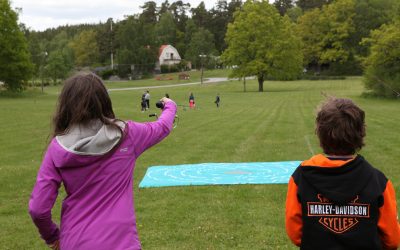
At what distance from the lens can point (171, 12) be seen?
411ft

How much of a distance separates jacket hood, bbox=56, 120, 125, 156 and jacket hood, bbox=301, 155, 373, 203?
117 cm

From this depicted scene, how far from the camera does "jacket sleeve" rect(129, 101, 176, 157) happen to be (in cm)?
288

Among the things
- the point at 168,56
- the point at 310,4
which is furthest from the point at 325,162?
the point at 310,4

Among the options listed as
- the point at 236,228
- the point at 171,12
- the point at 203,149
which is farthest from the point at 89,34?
the point at 236,228

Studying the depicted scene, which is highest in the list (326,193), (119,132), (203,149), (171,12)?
(171,12)

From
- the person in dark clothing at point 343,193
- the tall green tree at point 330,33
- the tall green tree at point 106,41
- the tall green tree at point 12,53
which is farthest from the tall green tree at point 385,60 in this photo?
the tall green tree at point 106,41

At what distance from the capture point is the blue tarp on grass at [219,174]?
29.7ft

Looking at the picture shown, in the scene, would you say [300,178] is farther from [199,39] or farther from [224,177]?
[199,39]

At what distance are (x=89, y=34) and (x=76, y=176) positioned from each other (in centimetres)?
10941

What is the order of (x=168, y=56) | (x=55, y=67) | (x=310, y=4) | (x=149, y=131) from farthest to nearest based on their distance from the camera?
(x=168, y=56) → (x=310, y=4) → (x=55, y=67) → (x=149, y=131)

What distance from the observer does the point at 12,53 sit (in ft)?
161

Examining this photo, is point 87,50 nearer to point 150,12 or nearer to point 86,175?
point 150,12

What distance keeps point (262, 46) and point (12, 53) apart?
28.0 meters

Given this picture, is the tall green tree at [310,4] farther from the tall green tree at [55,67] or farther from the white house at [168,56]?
the tall green tree at [55,67]
